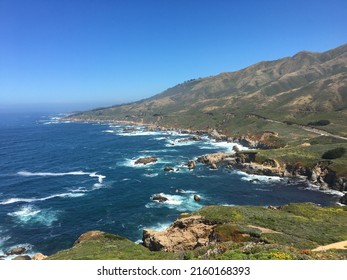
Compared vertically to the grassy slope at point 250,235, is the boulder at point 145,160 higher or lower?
lower

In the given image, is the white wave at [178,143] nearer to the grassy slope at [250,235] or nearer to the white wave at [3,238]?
the grassy slope at [250,235]

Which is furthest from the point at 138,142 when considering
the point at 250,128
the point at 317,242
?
the point at 317,242

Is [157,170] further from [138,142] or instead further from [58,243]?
[138,142]

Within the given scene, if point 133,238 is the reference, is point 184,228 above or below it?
above

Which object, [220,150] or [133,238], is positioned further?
[220,150]

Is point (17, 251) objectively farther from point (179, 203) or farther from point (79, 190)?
point (179, 203)

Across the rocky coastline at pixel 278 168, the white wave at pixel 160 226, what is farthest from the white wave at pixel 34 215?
the rocky coastline at pixel 278 168

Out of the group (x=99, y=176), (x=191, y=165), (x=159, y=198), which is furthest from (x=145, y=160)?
(x=159, y=198)
